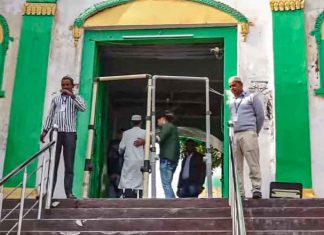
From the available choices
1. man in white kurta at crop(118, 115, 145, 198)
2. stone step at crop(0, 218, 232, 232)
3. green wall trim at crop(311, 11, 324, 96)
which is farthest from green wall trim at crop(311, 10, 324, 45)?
stone step at crop(0, 218, 232, 232)

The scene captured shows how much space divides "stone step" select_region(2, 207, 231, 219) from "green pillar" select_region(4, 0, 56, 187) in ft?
7.93

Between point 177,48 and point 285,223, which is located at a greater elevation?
point 177,48

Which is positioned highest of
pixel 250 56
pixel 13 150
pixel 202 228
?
pixel 250 56

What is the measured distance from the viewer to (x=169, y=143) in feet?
28.9

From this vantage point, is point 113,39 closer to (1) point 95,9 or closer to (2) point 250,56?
(1) point 95,9

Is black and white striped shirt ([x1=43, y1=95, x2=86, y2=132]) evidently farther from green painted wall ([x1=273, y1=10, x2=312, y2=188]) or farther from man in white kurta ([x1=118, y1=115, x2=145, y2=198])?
green painted wall ([x1=273, y1=10, x2=312, y2=188])

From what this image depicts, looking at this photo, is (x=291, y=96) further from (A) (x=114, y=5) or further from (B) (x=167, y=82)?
(B) (x=167, y=82)

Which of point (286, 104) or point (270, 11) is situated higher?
point (270, 11)

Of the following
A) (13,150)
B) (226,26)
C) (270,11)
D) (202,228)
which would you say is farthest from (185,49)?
(202,228)

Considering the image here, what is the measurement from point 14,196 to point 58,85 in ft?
6.27

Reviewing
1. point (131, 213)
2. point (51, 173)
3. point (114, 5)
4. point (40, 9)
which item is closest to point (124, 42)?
point (114, 5)

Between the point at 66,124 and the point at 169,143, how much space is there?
6.05 ft

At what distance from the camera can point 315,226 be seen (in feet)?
19.9

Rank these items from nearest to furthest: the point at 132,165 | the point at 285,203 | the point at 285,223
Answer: the point at 285,223
the point at 285,203
the point at 132,165
